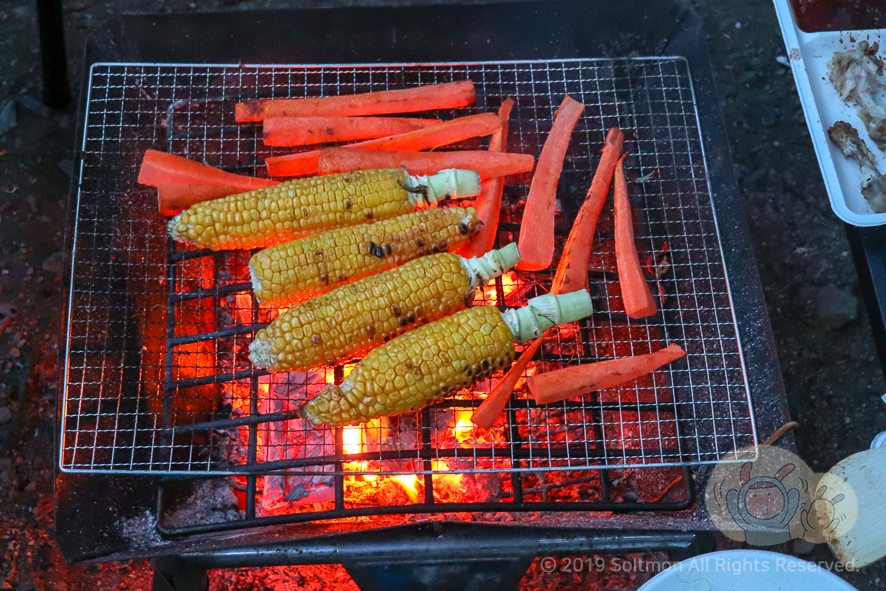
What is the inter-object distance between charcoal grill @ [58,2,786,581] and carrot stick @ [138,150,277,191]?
0.26m

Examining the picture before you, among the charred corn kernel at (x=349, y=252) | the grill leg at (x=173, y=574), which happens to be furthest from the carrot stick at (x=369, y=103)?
the grill leg at (x=173, y=574)

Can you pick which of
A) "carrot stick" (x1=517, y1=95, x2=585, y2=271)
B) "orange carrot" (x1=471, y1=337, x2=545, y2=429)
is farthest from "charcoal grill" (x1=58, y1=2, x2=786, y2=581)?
"carrot stick" (x1=517, y1=95, x2=585, y2=271)

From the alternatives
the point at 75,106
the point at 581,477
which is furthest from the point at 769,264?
the point at 75,106

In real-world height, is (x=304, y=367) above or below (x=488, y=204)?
below

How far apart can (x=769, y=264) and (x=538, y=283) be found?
5.83ft

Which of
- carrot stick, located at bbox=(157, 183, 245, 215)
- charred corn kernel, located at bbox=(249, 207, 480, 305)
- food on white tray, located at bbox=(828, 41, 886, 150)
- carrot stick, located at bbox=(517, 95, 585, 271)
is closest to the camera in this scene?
charred corn kernel, located at bbox=(249, 207, 480, 305)

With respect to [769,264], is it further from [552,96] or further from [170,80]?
[170,80]

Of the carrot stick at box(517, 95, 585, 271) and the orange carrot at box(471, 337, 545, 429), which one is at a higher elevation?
the carrot stick at box(517, 95, 585, 271)

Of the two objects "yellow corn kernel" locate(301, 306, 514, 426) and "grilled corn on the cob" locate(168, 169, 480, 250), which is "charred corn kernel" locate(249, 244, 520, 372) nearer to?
"yellow corn kernel" locate(301, 306, 514, 426)

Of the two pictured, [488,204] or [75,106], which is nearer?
[488,204]

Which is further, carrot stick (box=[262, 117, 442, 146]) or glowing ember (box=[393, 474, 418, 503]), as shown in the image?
carrot stick (box=[262, 117, 442, 146])

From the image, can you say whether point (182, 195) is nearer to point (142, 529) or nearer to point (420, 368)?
point (420, 368)

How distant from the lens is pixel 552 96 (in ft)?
12.3

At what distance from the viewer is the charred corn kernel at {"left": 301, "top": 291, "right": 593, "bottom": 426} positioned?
103 inches
